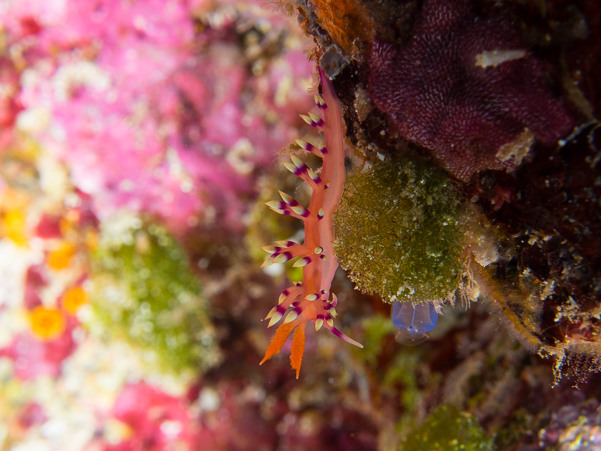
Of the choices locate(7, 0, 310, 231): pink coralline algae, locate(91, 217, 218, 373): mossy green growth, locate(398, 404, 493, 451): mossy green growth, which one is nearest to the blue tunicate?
locate(398, 404, 493, 451): mossy green growth

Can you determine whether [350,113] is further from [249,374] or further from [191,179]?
[249,374]

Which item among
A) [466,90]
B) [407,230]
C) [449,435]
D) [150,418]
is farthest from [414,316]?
[150,418]

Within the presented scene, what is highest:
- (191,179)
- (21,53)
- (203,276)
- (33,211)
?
(21,53)

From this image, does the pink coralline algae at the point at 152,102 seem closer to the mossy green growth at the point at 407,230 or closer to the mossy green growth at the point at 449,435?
the mossy green growth at the point at 407,230

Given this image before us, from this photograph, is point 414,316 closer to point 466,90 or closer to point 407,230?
point 407,230

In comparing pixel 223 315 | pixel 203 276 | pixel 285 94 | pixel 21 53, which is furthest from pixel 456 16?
pixel 21 53

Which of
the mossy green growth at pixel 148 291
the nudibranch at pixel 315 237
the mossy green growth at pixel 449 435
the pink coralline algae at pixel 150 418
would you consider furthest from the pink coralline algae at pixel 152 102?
the mossy green growth at pixel 449 435
